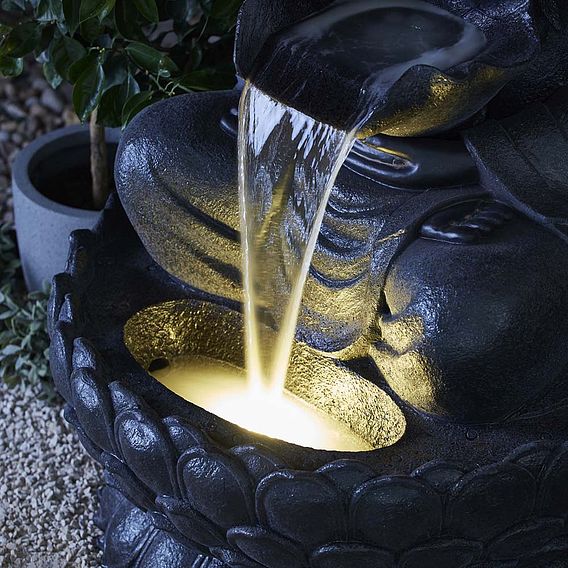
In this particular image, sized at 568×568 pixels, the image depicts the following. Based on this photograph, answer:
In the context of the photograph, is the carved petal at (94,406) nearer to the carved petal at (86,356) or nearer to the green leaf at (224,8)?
the carved petal at (86,356)

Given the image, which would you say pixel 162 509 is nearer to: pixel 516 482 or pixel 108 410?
pixel 108 410

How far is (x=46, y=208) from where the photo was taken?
2.10 m

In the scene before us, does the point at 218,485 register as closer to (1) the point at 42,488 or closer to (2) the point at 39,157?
(1) the point at 42,488

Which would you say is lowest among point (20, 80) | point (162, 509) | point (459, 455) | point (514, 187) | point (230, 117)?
point (20, 80)

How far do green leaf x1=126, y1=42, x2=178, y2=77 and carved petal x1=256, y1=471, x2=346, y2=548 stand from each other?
895 mm

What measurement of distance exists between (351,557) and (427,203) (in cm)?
49

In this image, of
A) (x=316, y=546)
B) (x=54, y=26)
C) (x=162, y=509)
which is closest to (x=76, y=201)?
(x=54, y=26)

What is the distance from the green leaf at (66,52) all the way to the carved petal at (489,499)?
43.8 inches

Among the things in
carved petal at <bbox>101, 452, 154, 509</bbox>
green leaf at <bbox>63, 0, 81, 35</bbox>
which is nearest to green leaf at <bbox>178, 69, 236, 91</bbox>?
green leaf at <bbox>63, 0, 81, 35</bbox>

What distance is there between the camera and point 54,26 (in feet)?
6.32

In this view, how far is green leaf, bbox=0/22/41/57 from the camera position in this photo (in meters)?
1.87

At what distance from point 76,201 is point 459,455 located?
1297mm

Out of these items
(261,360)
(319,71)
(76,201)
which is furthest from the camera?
(76,201)

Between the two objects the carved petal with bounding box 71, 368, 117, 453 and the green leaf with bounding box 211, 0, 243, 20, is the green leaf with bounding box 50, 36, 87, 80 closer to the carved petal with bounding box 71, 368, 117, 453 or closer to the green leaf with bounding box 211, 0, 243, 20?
the green leaf with bounding box 211, 0, 243, 20
